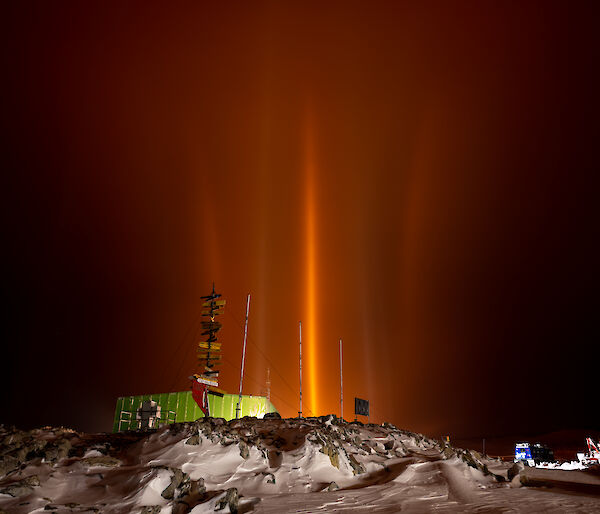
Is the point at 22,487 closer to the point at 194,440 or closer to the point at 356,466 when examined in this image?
the point at 194,440

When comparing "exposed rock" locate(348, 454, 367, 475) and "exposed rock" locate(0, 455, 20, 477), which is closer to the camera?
"exposed rock" locate(0, 455, 20, 477)

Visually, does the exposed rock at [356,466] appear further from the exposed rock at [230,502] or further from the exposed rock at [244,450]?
the exposed rock at [230,502]

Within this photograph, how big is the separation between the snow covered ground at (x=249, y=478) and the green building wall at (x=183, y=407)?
15.7 m

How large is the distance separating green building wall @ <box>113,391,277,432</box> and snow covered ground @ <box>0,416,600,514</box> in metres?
15.7

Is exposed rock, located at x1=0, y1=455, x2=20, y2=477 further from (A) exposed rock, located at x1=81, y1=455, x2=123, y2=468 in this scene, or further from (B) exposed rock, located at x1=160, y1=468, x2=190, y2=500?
(B) exposed rock, located at x1=160, y1=468, x2=190, y2=500

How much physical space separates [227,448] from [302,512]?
325 cm

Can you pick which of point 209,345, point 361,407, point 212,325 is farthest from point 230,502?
point 361,407

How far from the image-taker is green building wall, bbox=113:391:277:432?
28.6 metres

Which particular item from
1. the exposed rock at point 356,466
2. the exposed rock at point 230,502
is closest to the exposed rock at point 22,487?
the exposed rock at point 230,502

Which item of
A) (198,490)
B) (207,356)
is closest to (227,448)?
(198,490)

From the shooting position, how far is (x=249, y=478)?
10336 millimetres

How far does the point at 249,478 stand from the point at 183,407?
20084mm

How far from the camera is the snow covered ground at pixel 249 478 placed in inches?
341

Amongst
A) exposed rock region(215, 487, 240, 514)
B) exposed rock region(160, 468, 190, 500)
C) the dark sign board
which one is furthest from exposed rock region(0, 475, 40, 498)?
the dark sign board
